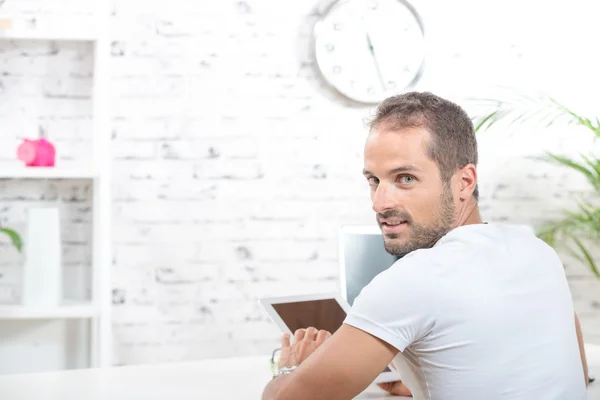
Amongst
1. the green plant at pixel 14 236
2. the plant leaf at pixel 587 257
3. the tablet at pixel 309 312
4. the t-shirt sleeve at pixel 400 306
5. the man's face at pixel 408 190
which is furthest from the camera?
the plant leaf at pixel 587 257

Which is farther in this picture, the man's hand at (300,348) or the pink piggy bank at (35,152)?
the pink piggy bank at (35,152)

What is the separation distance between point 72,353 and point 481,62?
187cm

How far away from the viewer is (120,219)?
2.91 meters

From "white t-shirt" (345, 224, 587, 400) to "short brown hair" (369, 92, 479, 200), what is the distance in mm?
115

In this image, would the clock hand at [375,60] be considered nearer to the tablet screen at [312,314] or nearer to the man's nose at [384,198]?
the tablet screen at [312,314]

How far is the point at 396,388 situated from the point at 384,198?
1.98 feet

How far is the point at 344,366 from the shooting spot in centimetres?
106

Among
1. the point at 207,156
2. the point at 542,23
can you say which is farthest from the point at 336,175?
the point at 542,23

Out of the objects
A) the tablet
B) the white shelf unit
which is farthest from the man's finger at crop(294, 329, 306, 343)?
the white shelf unit

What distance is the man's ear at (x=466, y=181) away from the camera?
1239 millimetres

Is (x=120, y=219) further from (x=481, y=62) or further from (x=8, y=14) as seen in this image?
(x=481, y=62)

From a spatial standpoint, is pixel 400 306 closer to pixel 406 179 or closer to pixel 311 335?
pixel 406 179

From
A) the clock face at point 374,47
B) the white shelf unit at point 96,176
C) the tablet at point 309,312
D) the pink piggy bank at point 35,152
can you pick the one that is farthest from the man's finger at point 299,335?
the clock face at point 374,47

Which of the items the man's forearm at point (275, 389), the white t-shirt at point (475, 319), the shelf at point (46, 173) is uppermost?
the shelf at point (46, 173)
